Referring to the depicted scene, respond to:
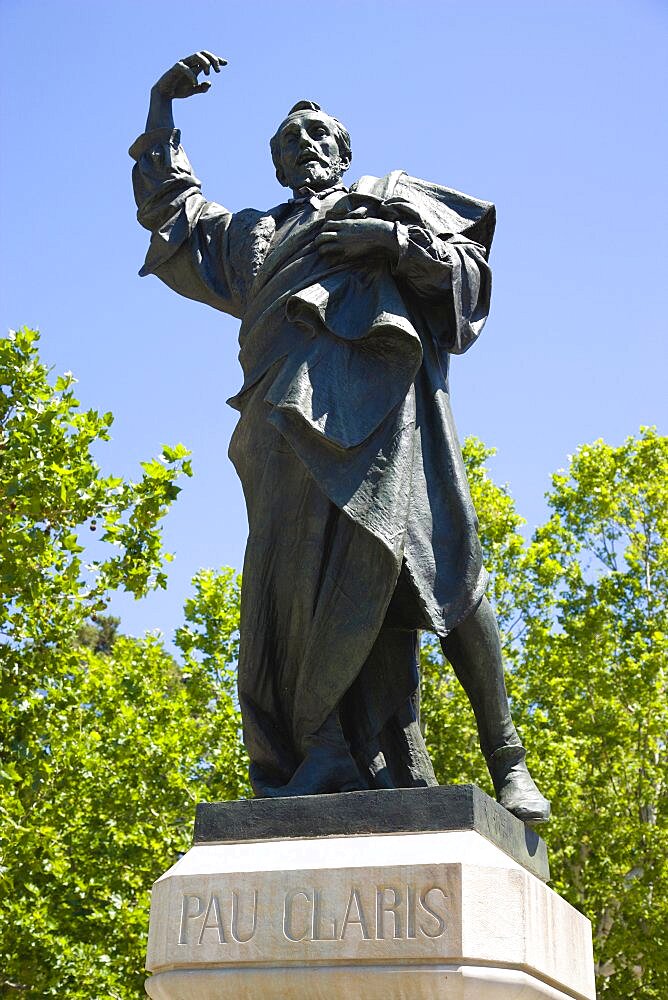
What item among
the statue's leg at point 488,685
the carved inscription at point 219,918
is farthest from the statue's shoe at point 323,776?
the statue's leg at point 488,685

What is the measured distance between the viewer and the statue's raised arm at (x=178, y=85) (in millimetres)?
5574

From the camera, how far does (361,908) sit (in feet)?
11.8

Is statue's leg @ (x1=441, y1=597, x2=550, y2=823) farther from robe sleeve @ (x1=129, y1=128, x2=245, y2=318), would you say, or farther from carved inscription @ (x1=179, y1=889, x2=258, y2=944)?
robe sleeve @ (x1=129, y1=128, x2=245, y2=318)

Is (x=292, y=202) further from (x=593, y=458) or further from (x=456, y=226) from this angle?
(x=593, y=458)

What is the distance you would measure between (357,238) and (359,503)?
114 cm

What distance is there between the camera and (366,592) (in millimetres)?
4422

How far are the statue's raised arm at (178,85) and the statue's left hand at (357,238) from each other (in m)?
1.21

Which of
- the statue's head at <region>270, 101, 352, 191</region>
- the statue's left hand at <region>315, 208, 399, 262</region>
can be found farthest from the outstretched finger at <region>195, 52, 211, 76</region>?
the statue's left hand at <region>315, 208, 399, 262</region>

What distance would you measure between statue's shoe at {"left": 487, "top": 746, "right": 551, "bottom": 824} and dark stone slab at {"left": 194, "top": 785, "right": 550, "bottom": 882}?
0.12 metres

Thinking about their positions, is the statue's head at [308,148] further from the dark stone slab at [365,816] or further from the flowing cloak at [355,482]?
the dark stone slab at [365,816]

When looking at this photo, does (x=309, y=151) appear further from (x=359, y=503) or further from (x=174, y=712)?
(x=174, y=712)

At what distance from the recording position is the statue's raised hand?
18.3 ft

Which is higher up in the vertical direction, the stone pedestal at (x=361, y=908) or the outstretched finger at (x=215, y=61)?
the outstretched finger at (x=215, y=61)

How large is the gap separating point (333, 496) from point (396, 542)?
29cm
